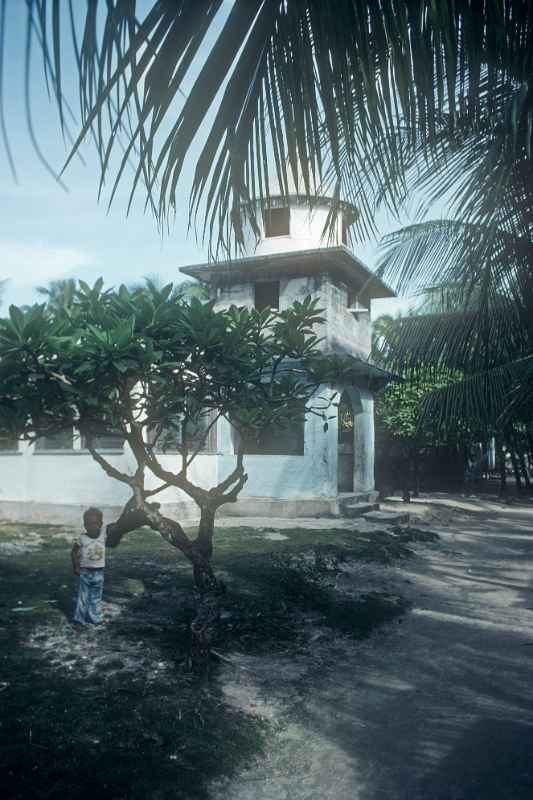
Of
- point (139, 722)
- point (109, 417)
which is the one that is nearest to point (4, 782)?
point (139, 722)

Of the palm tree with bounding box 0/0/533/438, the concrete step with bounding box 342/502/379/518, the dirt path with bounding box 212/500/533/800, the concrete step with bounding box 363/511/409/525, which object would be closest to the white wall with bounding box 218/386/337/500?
the concrete step with bounding box 342/502/379/518

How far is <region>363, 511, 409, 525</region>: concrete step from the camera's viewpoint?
15422 millimetres

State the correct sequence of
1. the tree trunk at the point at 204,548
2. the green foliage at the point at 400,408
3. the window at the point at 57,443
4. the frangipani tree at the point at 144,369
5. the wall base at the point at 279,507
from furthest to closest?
the green foliage at the point at 400,408, the wall base at the point at 279,507, the window at the point at 57,443, the tree trunk at the point at 204,548, the frangipani tree at the point at 144,369

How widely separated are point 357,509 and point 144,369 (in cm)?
1194

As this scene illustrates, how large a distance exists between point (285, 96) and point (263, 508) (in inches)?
572

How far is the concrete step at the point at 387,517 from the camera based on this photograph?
15.4m

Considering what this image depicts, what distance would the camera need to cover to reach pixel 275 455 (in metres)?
16.3

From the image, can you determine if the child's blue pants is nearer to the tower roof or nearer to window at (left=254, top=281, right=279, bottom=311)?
the tower roof

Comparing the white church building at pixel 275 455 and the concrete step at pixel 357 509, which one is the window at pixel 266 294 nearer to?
the white church building at pixel 275 455

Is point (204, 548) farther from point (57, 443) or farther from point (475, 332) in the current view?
point (57, 443)

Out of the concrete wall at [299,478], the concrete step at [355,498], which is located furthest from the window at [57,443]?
the concrete step at [355,498]

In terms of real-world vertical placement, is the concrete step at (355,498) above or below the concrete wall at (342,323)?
below

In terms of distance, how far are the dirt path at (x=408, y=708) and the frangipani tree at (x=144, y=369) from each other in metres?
1.56

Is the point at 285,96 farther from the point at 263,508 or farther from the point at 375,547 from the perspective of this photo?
the point at 263,508
